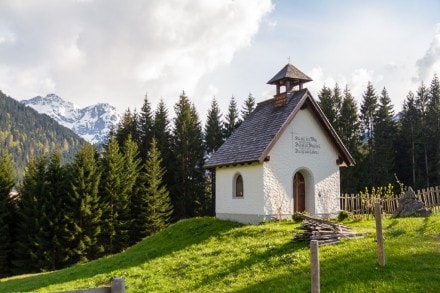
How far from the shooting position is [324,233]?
16078 mm

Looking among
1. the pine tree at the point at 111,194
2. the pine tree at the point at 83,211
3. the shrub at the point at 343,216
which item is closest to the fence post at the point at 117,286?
the shrub at the point at 343,216

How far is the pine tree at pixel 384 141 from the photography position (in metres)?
51.5

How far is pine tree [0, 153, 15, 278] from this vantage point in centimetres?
3650

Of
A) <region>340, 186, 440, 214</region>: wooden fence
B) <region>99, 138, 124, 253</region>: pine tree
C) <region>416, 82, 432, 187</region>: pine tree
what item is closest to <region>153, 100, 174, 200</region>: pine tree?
<region>99, 138, 124, 253</region>: pine tree

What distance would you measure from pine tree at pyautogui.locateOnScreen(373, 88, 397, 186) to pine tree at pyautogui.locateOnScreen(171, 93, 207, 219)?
72.3ft

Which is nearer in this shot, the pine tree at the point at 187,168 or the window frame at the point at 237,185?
the window frame at the point at 237,185

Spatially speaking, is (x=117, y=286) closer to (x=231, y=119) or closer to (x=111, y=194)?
(x=111, y=194)

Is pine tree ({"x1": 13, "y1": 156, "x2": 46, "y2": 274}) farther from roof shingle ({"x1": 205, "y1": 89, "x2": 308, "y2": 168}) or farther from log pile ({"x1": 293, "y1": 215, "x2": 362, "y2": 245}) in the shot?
log pile ({"x1": 293, "y1": 215, "x2": 362, "y2": 245})

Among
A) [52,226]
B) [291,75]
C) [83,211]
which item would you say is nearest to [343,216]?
[291,75]

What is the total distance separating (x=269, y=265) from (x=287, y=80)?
51.7ft

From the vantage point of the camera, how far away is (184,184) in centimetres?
4869

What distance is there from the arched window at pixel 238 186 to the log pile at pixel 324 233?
30.2ft

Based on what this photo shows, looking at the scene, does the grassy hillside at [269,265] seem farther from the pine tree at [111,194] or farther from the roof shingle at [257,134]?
the pine tree at [111,194]

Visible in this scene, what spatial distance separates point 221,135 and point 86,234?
23520 millimetres
